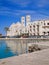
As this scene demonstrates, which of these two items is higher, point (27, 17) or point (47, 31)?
point (27, 17)

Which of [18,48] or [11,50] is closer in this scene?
[11,50]

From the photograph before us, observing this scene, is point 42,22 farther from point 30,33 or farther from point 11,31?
point 11,31

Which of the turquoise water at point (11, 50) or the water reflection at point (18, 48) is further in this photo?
the water reflection at point (18, 48)

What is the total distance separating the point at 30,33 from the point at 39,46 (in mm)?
75133

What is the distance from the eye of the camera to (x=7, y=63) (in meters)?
7.20

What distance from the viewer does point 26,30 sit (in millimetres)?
96250

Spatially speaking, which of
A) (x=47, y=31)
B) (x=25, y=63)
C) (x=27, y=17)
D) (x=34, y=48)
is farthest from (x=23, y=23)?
(x=25, y=63)

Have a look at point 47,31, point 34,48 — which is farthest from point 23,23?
point 34,48

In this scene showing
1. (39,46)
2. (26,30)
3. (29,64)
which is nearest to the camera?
(29,64)

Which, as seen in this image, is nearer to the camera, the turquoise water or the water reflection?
the turquoise water

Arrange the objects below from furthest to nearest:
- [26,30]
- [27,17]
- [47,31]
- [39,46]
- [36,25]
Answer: [27,17], [26,30], [36,25], [47,31], [39,46]

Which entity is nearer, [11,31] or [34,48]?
[34,48]

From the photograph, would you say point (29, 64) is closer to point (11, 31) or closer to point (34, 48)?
point (34, 48)

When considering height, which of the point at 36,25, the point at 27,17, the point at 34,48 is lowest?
the point at 34,48
